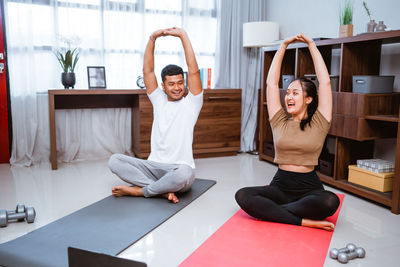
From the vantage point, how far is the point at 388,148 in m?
3.06

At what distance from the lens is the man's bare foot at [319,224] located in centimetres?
211

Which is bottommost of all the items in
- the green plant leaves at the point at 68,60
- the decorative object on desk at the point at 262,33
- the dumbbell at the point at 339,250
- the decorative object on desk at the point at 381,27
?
the dumbbell at the point at 339,250

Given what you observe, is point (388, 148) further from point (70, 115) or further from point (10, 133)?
point (10, 133)

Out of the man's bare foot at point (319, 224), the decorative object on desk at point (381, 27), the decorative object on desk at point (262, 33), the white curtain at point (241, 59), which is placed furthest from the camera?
the white curtain at point (241, 59)

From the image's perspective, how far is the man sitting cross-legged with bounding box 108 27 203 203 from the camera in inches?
103

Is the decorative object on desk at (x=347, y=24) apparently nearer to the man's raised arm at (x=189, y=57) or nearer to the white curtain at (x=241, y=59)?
the man's raised arm at (x=189, y=57)

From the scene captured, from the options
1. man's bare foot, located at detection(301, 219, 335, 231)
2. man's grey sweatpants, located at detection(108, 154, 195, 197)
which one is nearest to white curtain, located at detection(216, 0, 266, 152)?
man's grey sweatpants, located at detection(108, 154, 195, 197)

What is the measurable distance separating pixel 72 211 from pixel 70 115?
5.82 feet

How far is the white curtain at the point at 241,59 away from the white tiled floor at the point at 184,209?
2.80 ft

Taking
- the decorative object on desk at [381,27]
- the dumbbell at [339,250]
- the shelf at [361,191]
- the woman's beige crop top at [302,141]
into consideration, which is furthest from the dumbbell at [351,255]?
the decorative object on desk at [381,27]

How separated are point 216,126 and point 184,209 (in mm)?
1754

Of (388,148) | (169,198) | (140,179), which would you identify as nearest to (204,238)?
(169,198)

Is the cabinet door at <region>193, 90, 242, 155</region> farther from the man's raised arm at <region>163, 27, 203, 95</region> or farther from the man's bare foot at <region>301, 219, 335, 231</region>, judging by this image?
the man's bare foot at <region>301, 219, 335, 231</region>

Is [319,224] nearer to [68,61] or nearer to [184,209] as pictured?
[184,209]
